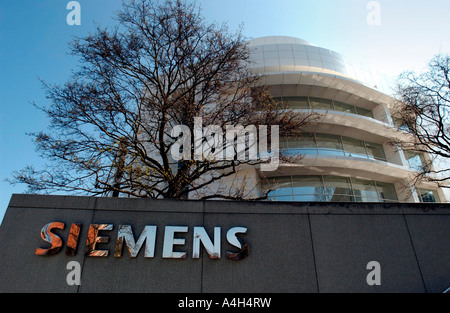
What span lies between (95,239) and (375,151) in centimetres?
2317

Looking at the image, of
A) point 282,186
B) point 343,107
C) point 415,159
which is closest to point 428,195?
point 415,159

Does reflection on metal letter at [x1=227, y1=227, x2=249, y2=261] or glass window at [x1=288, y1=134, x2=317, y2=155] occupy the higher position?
glass window at [x1=288, y1=134, x2=317, y2=155]

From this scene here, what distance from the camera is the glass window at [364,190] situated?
65.4 feet

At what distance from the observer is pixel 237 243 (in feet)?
22.5

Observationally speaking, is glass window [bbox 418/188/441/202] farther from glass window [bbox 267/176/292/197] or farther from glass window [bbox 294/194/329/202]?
glass window [bbox 267/176/292/197]

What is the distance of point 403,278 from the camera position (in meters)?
6.73

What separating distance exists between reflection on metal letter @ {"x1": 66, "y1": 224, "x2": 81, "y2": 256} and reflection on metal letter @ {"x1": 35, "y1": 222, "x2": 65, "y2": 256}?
22cm

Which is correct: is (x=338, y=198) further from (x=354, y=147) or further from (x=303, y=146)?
(x=354, y=147)

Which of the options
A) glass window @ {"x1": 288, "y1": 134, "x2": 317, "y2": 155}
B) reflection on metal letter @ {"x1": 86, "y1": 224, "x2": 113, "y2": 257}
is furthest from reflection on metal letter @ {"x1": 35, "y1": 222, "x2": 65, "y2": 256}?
glass window @ {"x1": 288, "y1": 134, "x2": 317, "y2": 155}

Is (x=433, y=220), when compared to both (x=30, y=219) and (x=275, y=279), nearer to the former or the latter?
(x=275, y=279)

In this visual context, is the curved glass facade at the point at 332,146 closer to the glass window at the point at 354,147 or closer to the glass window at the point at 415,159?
the glass window at the point at 354,147

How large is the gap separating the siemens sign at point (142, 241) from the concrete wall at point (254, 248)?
5.2 inches

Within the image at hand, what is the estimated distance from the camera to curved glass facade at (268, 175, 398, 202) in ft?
60.9

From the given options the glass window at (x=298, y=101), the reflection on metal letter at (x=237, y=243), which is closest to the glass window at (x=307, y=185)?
the glass window at (x=298, y=101)
